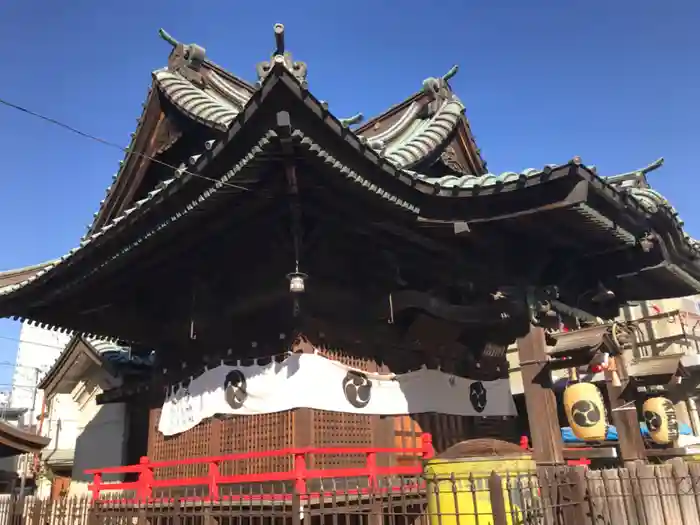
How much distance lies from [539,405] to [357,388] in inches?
104

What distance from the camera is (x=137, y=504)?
25.1 feet

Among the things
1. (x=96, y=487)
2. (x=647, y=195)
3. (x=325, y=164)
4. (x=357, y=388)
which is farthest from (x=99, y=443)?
(x=647, y=195)

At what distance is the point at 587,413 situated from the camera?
686 cm

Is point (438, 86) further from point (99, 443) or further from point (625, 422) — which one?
point (99, 443)

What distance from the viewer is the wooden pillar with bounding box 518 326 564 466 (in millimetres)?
6980

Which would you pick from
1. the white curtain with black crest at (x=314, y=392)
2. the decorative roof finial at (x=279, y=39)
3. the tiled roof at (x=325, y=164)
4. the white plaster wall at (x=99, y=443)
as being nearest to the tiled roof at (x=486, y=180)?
the tiled roof at (x=325, y=164)

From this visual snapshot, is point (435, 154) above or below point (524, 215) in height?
above

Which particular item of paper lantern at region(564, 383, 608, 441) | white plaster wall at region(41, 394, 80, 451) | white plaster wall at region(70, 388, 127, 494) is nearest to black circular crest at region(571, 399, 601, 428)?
paper lantern at region(564, 383, 608, 441)

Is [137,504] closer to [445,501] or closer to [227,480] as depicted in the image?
[227,480]

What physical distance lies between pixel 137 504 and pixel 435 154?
7308 millimetres

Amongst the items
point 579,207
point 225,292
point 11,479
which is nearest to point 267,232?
point 225,292

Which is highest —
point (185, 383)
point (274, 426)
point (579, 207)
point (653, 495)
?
point (579, 207)

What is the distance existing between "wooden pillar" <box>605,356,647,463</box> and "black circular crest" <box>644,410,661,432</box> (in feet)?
0.89

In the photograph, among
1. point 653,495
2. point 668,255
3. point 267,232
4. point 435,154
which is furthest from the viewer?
point 435,154
